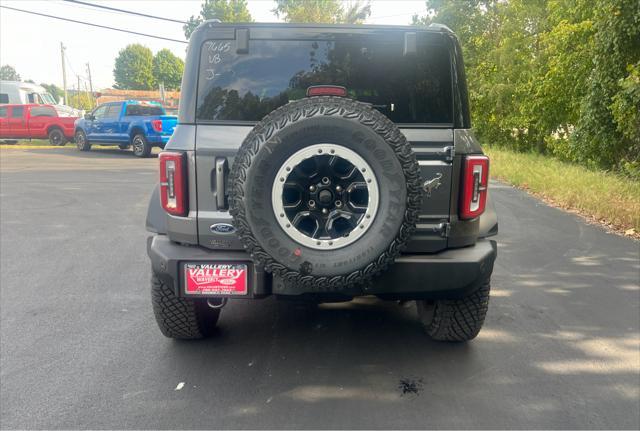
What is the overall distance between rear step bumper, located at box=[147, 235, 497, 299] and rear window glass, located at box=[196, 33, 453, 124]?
2.74 ft

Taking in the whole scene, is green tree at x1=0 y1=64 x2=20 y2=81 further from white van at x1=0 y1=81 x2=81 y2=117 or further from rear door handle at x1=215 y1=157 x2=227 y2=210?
rear door handle at x1=215 y1=157 x2=227 y2=210

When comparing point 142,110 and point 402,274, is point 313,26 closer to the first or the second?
point 402,274

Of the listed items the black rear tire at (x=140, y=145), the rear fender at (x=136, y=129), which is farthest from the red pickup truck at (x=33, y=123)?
the black rear tire at (x=140, y=145)

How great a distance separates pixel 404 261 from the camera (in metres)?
3.12

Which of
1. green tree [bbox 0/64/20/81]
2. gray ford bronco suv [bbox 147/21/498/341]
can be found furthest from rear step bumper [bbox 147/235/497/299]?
green tree [bbox 0/64/20/81]

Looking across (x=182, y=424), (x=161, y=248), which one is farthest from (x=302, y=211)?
(x=182, y=424)

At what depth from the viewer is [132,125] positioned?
19.0m

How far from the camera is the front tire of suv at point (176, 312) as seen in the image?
11.9 ft

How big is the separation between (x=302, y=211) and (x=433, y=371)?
1397 mm

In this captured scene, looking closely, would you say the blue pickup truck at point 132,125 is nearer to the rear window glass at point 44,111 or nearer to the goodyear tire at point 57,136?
the goodyear tire at point 57,136

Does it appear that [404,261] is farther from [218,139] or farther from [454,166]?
[218,139]

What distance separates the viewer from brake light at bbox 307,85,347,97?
328 centimetres

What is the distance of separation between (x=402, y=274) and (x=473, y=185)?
0.69 meters

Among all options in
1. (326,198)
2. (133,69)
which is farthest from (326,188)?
(133,69)
